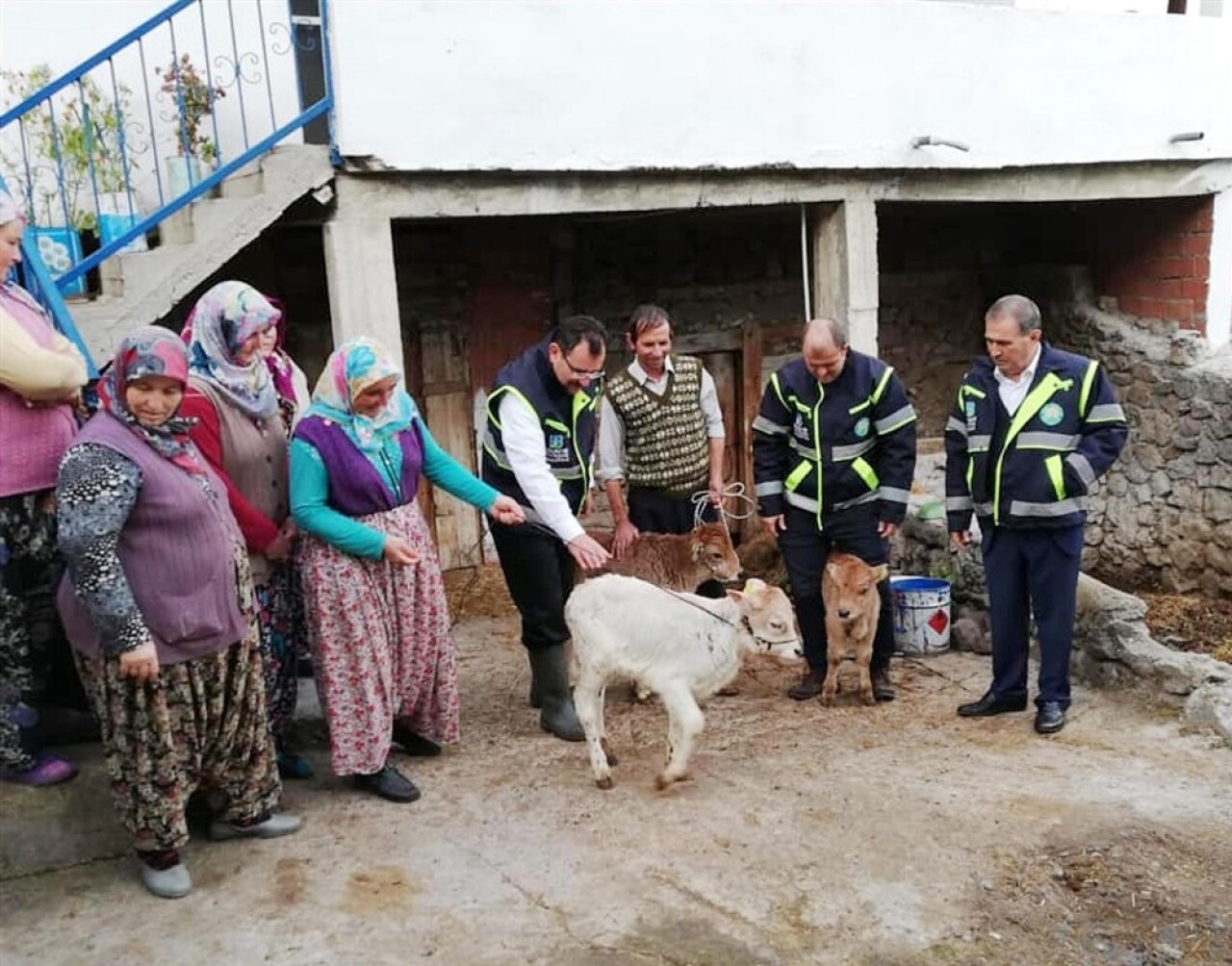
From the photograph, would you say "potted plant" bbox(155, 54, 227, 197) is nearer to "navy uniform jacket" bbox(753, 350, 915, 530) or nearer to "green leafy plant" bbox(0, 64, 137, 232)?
"green leafy plant" bbox(0, 64, 137, 232)

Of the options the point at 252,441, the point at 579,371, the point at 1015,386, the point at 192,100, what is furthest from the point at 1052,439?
the point at 192,100

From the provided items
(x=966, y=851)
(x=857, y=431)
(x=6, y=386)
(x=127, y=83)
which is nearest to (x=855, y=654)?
(x=857, y=431)

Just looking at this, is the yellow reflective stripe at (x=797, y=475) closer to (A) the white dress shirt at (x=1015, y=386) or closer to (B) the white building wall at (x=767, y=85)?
(A) the white dress shirt at (x=1015, y=386)

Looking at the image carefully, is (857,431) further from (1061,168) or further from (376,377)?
(1061,168)

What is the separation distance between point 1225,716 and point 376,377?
12.4 feet

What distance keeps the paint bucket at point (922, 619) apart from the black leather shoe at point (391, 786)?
3.04 metres

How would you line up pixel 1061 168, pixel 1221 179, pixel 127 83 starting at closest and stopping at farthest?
1. pixel 127 83
2. pixel 1061 168
3. pixel 1221 179

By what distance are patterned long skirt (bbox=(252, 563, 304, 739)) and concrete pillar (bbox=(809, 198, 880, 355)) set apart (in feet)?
15.7

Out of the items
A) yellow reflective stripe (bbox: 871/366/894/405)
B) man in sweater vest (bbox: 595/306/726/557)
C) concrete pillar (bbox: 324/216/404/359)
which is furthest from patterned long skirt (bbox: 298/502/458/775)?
concrete pillar (bbox: 324/216/404/359)

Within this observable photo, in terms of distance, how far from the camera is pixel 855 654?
519cm

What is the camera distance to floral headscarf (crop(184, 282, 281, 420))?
3.62 m

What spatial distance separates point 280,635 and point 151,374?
4.11 ft

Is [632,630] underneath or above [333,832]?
above

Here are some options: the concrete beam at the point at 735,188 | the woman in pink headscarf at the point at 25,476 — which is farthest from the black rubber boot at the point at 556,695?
the concrete beam at the point at 735,188
